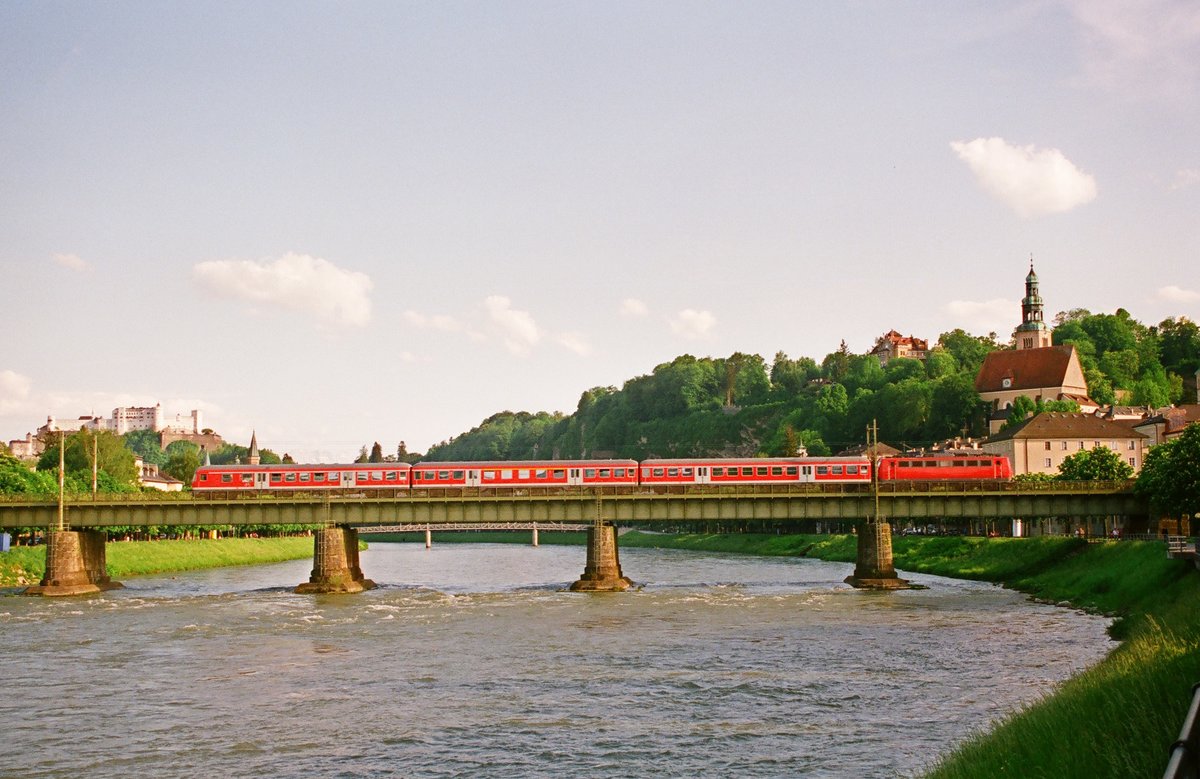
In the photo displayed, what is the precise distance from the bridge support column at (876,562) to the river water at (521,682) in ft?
19.1

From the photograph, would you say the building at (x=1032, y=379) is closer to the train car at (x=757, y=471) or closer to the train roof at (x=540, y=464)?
the train car at (x=757, y=471)

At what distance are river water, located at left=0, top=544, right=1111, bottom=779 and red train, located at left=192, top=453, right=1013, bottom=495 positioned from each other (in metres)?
12.6

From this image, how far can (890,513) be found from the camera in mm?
85875

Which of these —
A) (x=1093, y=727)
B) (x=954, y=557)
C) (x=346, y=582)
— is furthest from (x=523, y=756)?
(x=954, y=557)

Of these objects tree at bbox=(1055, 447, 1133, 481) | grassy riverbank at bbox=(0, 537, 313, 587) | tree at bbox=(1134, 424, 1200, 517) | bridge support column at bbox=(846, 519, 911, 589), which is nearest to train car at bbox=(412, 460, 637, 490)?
bridge support column at bbox=(846, 519, 911, 589)

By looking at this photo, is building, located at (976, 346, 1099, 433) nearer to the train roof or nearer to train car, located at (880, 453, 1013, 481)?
train car, located at (880, 453, 1013, 481)

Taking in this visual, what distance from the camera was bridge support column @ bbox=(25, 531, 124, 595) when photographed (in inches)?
3253

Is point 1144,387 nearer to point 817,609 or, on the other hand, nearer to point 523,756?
point 817,609

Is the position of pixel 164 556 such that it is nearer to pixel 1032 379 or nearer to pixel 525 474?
pixel 525 474

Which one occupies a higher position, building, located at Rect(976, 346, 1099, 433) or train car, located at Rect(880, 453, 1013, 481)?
building, located at Rect(976, 346, 1099, 433)

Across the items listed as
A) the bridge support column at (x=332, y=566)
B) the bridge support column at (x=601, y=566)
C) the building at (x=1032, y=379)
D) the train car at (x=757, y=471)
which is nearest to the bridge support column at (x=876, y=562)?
the train car at (x=757, y=471)

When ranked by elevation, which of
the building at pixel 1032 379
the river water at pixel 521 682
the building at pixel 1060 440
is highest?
the building at pixel 1032 379

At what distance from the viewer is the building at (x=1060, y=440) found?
14100cm

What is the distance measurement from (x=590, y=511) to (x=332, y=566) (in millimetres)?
19014
